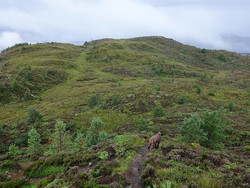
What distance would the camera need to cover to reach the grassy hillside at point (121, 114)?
7605mm

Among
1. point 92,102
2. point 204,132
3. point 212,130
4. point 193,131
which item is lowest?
point 92,102

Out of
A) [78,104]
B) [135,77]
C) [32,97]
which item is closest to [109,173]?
[78,104]

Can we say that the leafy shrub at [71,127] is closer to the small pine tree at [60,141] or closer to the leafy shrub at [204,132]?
the small pine tree at [60,141]

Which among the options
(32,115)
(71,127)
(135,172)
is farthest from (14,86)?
(135,172)

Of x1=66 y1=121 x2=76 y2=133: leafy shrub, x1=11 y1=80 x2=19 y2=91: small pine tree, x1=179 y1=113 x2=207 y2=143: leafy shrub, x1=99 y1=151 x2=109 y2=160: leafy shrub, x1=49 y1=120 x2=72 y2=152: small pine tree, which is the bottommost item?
x1=66 y1=121 x2=76 y2=133: leafy shrub

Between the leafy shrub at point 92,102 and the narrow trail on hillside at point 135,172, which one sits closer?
the narrow trail on hillside at point 135,172

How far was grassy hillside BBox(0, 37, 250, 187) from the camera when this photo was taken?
7.61 metres

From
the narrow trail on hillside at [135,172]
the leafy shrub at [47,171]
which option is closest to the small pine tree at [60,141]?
the leafy shrub at [47,171]

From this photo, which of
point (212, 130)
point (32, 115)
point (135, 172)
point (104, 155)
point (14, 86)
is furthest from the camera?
point (14, 86)

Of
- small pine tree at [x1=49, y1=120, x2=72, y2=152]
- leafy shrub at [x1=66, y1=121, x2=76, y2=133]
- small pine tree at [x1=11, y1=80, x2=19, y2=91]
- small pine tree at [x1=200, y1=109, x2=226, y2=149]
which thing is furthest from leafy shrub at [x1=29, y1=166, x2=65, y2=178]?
small pine tree at [x1=11, y1=80, x2=19, y2=91]

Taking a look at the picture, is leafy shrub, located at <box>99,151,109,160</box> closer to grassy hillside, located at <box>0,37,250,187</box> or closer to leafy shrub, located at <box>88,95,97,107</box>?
grassy hillside, located at <box>0,37,250,187</box>

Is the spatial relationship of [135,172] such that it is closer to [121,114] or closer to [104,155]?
[104,155]

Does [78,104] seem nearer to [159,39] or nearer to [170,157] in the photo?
[170,157]

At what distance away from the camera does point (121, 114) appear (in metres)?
31.9
